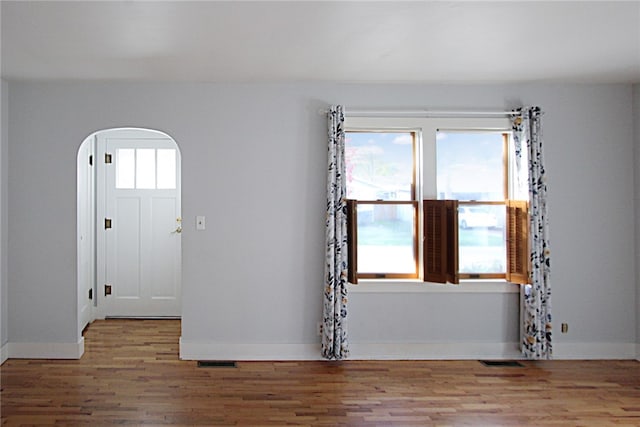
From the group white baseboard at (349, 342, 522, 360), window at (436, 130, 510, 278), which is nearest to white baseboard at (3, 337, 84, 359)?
white baseboard at (349, 342, 522, 360)

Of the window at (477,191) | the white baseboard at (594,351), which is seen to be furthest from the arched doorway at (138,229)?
the white baseboard at (594,351)

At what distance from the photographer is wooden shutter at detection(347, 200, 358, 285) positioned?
4840mm

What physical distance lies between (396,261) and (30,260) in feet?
10.9

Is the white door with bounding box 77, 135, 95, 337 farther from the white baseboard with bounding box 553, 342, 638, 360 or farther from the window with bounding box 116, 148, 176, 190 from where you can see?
the white baseboard with bounding box 553, 342, 638, 360

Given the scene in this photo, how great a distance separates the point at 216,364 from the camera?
15.7 ft

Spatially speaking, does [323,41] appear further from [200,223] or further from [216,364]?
[216,364]

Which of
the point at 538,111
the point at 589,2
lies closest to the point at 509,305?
the point at 538,111

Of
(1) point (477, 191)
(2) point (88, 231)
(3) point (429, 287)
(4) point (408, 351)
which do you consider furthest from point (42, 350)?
(1) point (477, 191)

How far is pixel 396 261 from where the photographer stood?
5.11 m

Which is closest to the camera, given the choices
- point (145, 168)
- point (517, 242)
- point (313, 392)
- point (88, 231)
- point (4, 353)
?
point (313, 392)

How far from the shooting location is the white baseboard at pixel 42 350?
484cm

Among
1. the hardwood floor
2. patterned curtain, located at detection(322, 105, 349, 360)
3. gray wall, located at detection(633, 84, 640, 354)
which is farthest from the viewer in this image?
gray wall, located at detection(633, 84, 640, 354)

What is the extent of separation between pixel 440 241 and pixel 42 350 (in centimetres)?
369

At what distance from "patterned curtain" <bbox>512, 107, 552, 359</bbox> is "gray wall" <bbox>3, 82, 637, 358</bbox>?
19 centimetres
